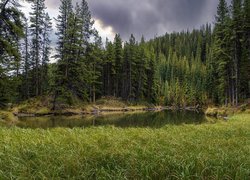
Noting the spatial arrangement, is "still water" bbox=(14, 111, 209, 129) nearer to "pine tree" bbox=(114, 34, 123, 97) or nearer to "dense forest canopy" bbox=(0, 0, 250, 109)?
"dense forest canopy" bbox=(0, 0, 250, 109)

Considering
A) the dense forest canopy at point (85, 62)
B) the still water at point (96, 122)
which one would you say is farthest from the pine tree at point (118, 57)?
the still water at point (96, 122)

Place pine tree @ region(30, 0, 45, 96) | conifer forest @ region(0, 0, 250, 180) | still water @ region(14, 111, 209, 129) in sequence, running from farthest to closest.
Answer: pine tree @ region(30, 0, 45, 96) < still water @ region(14, 111, 209, 129) < conifer forest @ region(0, 0, 250, 180)

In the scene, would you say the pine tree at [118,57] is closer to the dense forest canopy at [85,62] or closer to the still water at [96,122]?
the dense forest canopy at [85,62]

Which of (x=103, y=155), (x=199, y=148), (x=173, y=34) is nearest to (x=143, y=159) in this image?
(x=103, y=155)

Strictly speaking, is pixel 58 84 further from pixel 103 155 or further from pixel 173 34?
pixel 173 34

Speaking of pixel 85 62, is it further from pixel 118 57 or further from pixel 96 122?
pixel 96 122

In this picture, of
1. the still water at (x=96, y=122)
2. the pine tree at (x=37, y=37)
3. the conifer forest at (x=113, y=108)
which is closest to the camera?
the conifer forest at (x=113, y=108)

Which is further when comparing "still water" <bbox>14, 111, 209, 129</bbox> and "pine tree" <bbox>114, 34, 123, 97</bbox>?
"pine tree" <bbox>114, 34, 123, 97</bbox>

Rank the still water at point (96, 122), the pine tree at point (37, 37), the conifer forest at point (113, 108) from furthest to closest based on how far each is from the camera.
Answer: the pine tree at point (37, 37), the still water at point (96, 122), the conifer forest at point (113, 108)

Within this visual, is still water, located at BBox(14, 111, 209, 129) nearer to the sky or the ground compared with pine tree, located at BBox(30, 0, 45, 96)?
nearer to the ground

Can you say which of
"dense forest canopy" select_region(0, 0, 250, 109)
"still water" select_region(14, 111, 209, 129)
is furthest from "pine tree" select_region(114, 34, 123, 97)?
"still water" select_region(14, 111, 209, 129)

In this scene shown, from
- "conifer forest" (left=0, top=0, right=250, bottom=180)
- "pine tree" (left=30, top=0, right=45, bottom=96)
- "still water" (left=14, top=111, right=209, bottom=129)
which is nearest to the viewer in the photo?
"conifer forest" (left=0, top=0, right=250, bottom=180)

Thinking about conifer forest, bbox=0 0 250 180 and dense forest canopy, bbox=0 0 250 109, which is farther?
dense forest canopy, bbox=0 0 250 109

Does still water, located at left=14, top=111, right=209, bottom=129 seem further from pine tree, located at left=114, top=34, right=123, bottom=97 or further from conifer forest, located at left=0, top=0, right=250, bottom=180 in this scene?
pine tree, located at left=114, top=34, right=123, bottom=97
